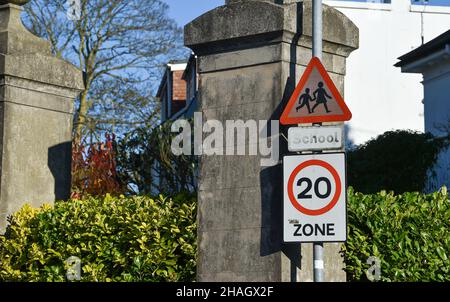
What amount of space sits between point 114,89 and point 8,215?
2280cm

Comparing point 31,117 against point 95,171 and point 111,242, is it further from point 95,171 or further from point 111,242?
point 95,171

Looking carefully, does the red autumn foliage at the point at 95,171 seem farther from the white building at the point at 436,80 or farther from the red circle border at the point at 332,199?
the red circle border at the point at 332,199

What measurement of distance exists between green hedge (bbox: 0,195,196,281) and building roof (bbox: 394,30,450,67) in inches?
592

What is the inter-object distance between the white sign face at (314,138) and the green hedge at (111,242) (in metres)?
1.78

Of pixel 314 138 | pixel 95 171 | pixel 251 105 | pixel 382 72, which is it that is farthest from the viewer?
pixel 382 72

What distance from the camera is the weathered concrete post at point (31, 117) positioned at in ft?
37.6

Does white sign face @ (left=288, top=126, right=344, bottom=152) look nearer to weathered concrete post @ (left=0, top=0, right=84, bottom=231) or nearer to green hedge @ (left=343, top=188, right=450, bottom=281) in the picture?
green hedge @ (left=343, top=188, right=450, bottom=281)

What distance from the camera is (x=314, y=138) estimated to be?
24.9ft

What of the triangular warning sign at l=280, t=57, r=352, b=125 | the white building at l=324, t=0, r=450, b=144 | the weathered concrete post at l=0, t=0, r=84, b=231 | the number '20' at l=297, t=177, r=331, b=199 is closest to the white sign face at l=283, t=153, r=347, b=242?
the number '20' at l=297, t=177, r=331, b=199

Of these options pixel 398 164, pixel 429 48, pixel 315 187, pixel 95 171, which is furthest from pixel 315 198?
pixel 429 48

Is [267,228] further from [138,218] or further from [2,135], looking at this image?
[2,135]

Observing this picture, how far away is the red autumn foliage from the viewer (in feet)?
63.9

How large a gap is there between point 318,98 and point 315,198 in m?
0.83

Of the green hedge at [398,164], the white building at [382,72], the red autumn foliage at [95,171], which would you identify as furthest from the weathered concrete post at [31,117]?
the white building at [382,72]
